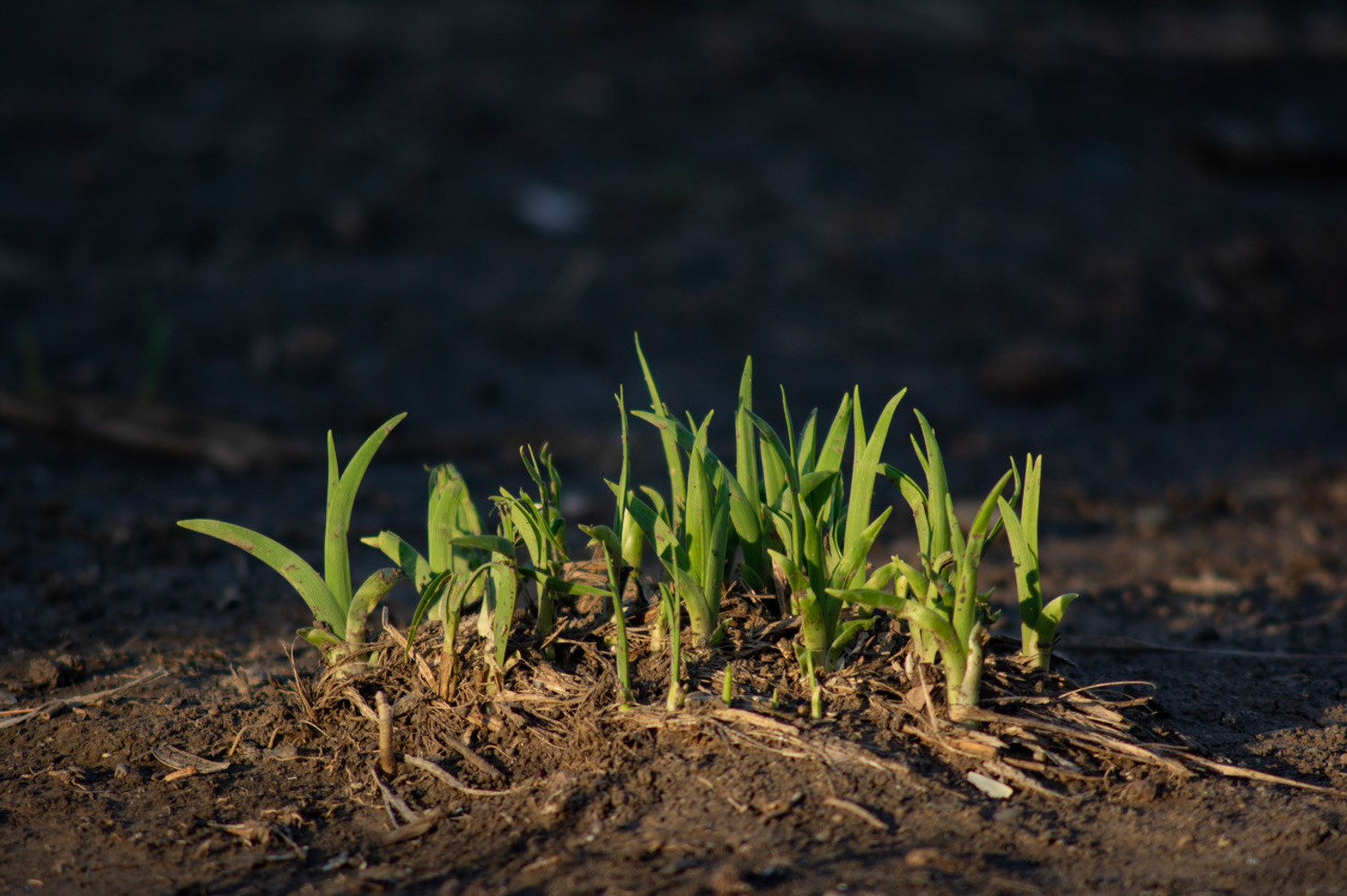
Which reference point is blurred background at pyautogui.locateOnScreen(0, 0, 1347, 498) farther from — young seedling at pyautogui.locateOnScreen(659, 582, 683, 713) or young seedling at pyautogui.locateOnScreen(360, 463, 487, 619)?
young seedling at pyautogui.locateOnScreen(659, 582, 683, 713)

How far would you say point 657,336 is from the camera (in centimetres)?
520

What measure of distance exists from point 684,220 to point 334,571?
4316mm

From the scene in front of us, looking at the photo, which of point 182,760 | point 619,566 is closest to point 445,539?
point 619,566

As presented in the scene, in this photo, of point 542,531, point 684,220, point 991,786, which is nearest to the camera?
point 991,786

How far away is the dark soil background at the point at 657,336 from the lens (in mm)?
1673

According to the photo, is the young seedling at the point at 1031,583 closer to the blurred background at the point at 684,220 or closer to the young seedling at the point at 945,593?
the young seedling at the point at 945,593

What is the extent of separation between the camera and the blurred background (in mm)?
4727

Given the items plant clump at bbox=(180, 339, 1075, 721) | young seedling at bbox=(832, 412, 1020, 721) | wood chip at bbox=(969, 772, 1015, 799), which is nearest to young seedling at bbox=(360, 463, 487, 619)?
plant clump at bbox=(180, 339, 1075, 721)

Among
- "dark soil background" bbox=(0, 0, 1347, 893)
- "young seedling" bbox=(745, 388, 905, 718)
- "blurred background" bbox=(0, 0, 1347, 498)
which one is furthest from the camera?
"blurred background" bbox=(0, 0, 1347, 498)

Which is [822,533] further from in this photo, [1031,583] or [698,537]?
[1031,583]

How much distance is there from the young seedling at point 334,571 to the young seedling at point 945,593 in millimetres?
816

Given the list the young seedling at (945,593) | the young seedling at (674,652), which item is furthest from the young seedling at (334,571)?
the young seedling at (945,593)

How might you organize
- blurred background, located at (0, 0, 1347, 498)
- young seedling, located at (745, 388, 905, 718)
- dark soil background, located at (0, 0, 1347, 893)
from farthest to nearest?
1. blurred background, located at (0, 0, 1347, 498)
2. young seedling, located at (745, 388, 905, 718)
3. dark soil background, located at (0, 0, 1347, 893)

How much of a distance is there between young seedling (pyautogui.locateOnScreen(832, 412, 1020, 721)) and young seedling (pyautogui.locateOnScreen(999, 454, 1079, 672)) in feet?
0.13
